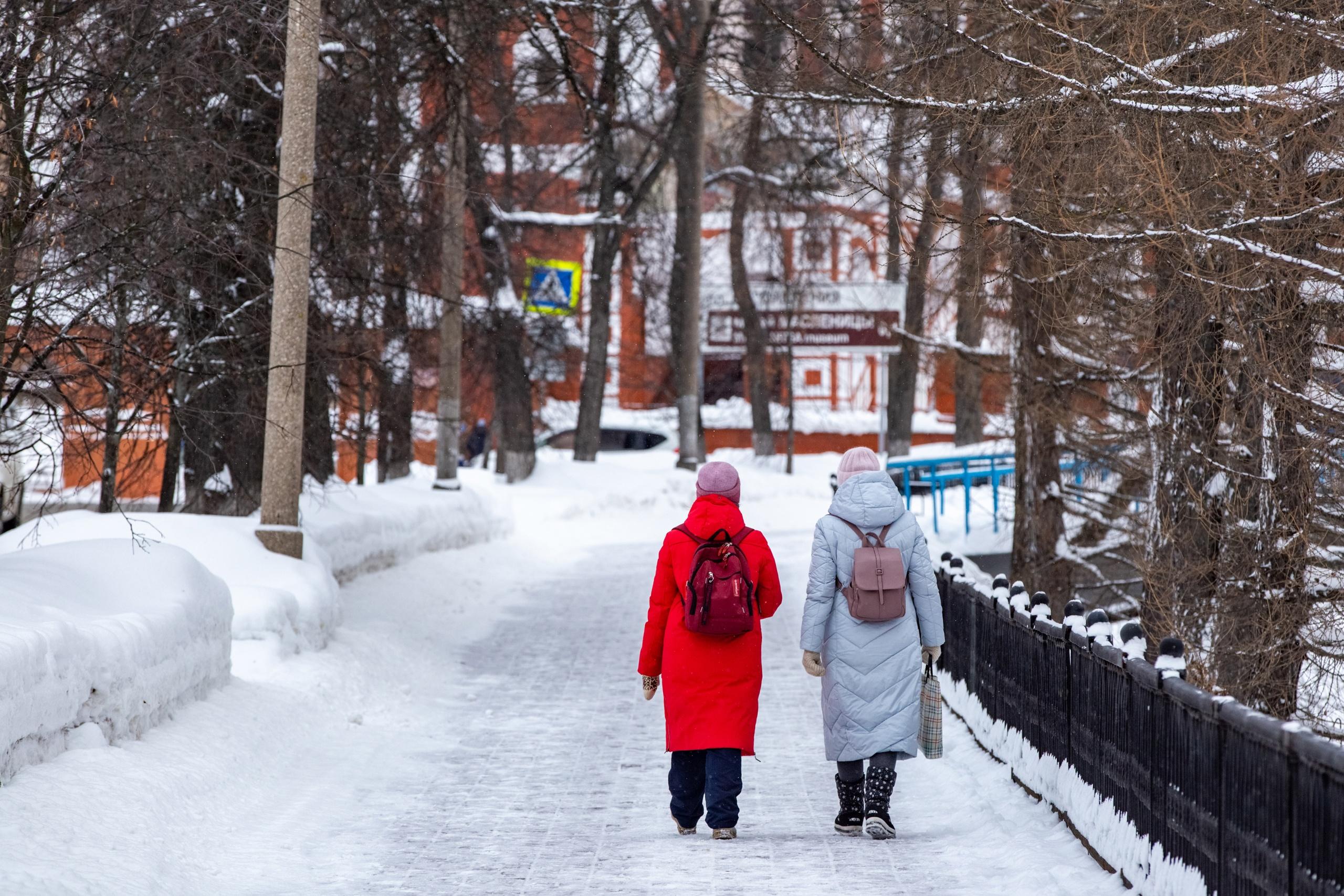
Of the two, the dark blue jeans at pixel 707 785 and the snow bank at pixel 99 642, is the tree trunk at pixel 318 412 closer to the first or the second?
the snow bank at pixel 99 642

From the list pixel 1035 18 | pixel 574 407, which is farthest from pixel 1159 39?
pixel 574 407

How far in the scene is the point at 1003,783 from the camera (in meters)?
8.03

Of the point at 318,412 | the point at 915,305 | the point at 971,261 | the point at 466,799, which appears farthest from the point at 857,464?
the point at 915,305

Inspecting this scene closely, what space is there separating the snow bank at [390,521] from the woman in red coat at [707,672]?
7723 millimetres

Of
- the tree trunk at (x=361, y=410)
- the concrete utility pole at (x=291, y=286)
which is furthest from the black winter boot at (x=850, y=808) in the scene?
the tree trunk at (x=361, y=410)

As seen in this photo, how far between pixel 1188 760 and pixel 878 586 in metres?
1.90

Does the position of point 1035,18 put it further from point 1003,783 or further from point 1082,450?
point 1082,450

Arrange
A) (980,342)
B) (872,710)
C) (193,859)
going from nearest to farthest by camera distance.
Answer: (193,859), (872,710), (980,342)

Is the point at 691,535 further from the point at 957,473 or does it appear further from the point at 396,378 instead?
the point at 957,473

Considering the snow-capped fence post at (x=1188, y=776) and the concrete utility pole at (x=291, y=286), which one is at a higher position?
the concrete utility pole at (x=291, y=286)

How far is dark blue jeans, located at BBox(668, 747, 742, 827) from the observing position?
274 inches

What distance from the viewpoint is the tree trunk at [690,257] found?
27875 millimetres

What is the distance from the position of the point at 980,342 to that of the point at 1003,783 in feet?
38.8

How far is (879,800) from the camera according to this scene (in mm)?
6984
